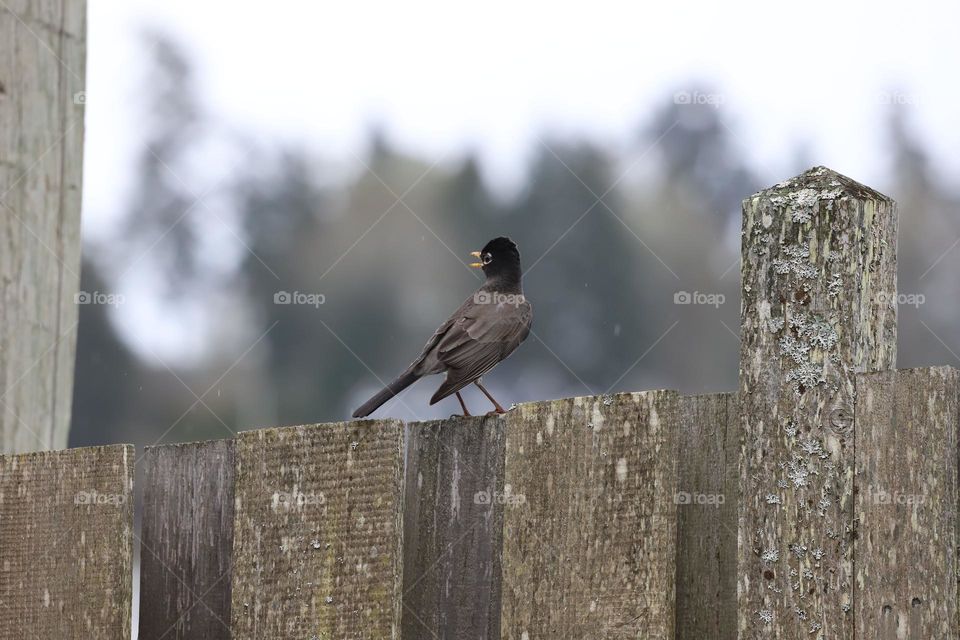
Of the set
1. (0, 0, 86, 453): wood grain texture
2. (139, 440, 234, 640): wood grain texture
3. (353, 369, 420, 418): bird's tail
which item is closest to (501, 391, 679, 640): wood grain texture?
(139, 440, 234, 640): wood grain texture

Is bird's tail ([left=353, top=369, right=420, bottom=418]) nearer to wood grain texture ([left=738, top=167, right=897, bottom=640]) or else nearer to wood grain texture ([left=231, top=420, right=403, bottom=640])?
wood grain texture ([left=231, top=420, right=403, bottom=640])

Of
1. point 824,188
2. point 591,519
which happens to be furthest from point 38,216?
point 824,188

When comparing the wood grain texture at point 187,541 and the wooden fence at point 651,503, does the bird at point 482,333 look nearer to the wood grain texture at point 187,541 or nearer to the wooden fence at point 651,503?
the wood grain texture at point 187,541

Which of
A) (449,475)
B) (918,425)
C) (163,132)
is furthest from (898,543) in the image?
(163,132)

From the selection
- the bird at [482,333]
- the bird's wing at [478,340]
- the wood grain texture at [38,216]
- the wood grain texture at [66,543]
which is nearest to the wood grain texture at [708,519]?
the wood grain texture at [66,543]

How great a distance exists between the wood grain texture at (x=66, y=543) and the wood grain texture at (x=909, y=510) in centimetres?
184

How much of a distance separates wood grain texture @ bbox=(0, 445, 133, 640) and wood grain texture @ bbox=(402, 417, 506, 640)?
785 mm

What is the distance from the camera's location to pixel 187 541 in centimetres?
331

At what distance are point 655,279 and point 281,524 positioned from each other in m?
21.5

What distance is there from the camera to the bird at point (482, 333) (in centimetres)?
479

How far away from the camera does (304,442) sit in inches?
112

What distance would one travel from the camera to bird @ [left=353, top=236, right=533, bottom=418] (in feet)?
15.7

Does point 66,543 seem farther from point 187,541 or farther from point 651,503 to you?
point 651,503

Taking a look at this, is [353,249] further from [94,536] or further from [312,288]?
[94,536]
